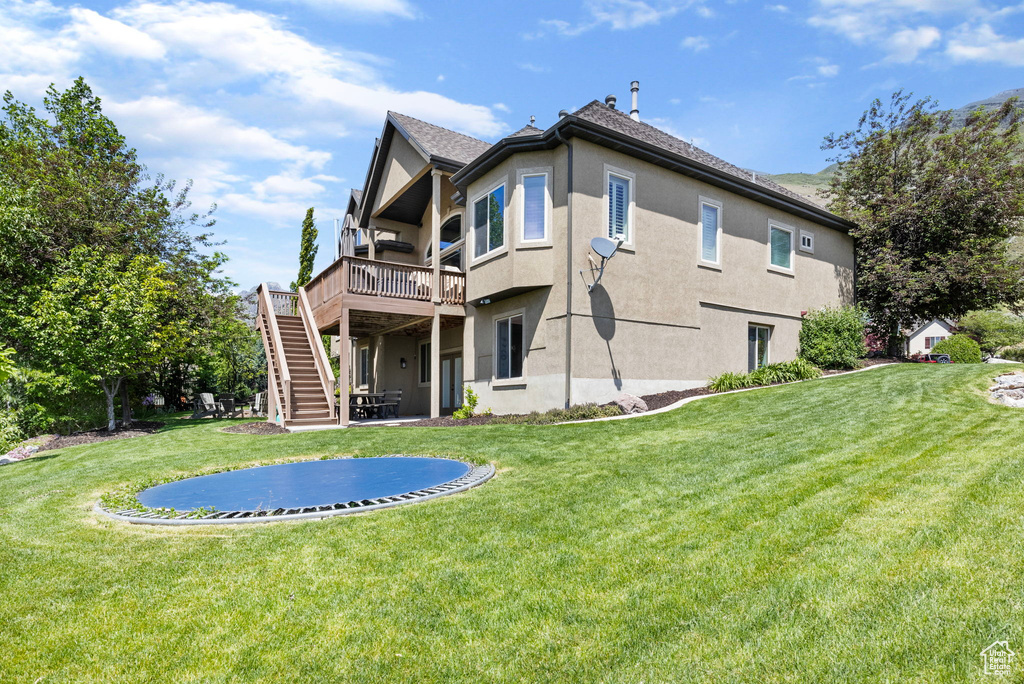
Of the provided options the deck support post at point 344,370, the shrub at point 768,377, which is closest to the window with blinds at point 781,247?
the shrub at point 768,377

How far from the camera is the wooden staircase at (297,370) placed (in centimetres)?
1426

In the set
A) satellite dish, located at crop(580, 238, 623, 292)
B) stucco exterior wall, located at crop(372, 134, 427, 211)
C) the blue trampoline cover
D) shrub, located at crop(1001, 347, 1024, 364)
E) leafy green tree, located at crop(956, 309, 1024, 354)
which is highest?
stucco exterior wall, located at crop(372, 134, 427, 211)

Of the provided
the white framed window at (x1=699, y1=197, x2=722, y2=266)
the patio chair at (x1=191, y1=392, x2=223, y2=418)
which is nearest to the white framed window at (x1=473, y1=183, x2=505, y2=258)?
the white framed window at (x1=699, y1=197, x2=722, y2=266)

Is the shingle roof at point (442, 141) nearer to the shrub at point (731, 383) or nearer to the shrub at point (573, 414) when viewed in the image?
the shrub at point (573, 414)

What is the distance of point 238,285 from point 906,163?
80.3ft

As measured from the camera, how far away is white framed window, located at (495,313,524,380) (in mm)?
14203

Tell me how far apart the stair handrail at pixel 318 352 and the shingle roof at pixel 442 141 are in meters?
6.00

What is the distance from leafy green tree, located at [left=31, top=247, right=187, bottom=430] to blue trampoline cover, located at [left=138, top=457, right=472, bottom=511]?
9669 millimetres

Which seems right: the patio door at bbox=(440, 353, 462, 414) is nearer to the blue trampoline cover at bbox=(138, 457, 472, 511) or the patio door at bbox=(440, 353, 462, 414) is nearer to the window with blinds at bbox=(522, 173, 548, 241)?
the window with blinds at bbox=(522, 173, 548, 241)

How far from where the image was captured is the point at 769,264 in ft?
Result: 55.7

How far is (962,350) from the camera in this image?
19312mm

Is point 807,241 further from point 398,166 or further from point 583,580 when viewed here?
point 583,580

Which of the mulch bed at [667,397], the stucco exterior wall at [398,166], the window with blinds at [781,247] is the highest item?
the stucco exterior wall at [398,166]

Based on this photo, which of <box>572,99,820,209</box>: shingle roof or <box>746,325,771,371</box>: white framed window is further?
<box>746,325,771,371</box>: white framed window
